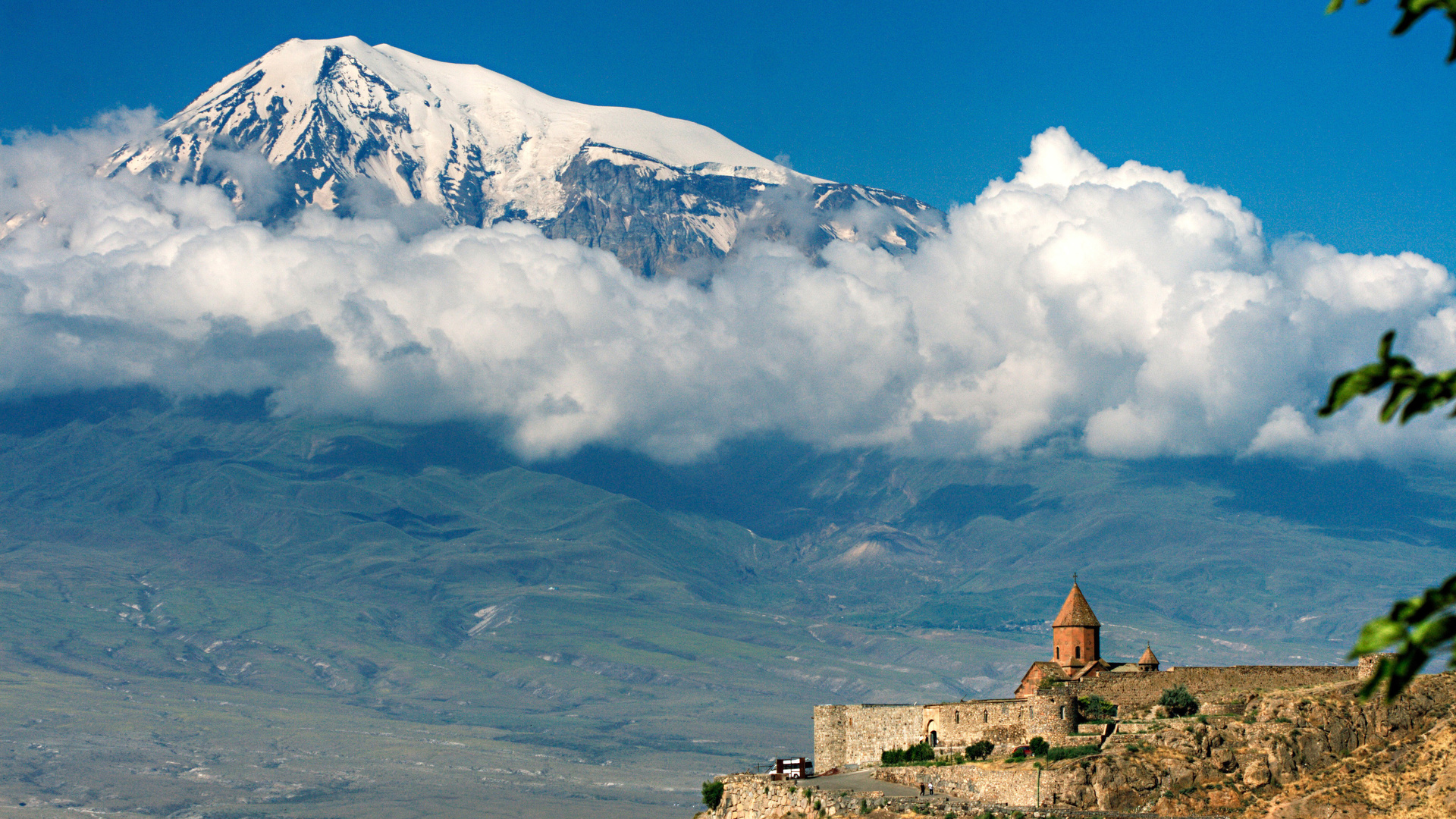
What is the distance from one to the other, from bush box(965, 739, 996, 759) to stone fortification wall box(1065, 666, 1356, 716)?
14.5 feet

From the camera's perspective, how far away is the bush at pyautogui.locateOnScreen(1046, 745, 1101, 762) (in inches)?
2143

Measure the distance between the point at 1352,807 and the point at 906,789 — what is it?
14.5 m

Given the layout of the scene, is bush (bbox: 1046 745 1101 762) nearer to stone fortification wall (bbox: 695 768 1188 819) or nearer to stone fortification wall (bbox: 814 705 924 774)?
stone fortification wall (bbox: 695 768 1188 819)

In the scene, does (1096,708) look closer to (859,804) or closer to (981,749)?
(981,749)

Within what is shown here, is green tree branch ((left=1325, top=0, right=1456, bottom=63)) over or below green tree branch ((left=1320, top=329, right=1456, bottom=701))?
over

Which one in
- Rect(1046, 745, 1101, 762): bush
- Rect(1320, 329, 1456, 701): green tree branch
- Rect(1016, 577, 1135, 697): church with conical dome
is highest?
Rect(1016, 577, 1135, 697): church with conical dome

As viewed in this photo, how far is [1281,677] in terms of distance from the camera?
63469 millimetres

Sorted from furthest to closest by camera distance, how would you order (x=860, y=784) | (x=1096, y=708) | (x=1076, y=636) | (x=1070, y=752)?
(x=1076, y=636) → (x=1096, y=708) → (x=860, y=784) → (x=1070, y=752)

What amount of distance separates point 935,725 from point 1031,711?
16.7 feet

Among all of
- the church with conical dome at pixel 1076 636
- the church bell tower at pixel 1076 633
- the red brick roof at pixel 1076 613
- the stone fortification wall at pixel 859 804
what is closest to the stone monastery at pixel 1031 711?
the stone fortification wall at pixel 859 804

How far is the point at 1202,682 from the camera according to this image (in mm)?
62438

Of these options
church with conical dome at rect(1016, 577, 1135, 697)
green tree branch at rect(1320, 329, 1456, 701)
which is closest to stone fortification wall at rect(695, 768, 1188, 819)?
church with conical dome at rect(1016, 577, 1135, 697)

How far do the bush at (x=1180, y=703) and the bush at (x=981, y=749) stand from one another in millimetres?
7408

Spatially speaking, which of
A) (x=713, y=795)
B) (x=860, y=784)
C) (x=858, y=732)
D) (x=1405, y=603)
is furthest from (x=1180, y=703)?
(x=1405, y=603)
